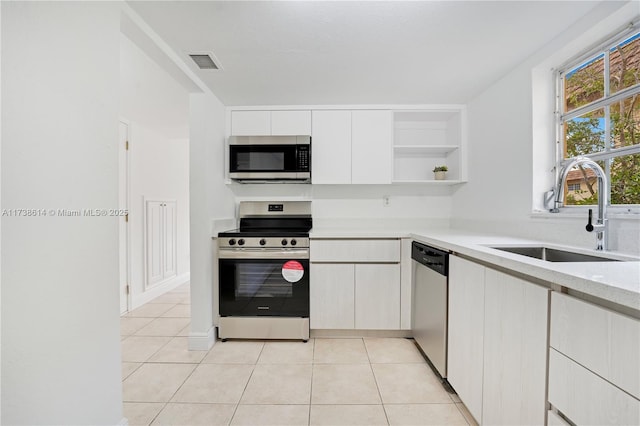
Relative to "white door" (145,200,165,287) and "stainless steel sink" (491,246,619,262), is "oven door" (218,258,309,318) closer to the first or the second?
"stainless steel sink" (491,246,619,262)

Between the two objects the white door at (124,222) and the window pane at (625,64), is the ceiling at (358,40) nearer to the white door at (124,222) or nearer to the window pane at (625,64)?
the window pane at (625,64)

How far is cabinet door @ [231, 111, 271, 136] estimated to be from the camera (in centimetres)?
277

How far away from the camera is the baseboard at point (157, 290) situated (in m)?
3.30

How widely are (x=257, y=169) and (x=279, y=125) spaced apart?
0.50m

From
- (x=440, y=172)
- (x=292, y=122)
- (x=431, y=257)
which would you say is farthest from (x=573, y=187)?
(x=292, y=122)

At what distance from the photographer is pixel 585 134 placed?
1727 millimetres

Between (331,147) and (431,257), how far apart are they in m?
1.42

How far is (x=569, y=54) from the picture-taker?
173cm

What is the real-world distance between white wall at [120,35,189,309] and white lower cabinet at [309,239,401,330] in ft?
6.45

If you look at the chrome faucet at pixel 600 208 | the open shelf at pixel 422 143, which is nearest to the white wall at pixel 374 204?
the open shelf at pixel 422 143

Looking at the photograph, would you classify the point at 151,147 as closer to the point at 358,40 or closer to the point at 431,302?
the point at 358,40

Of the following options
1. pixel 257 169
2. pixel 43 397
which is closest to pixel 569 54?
pixel 257 169

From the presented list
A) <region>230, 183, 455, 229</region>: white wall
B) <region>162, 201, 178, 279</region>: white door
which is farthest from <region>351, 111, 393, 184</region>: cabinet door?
<region>162, 201, 178, 279</region>: white door

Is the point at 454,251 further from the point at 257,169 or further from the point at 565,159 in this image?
the point at 257,169
